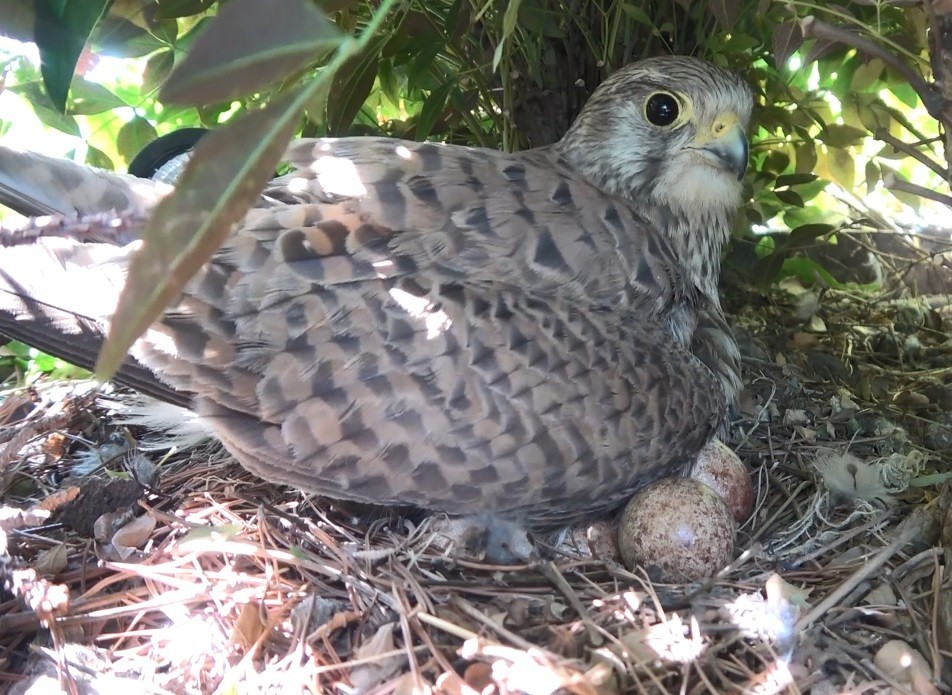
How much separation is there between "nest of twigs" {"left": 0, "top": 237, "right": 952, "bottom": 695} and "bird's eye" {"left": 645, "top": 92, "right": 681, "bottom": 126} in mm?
855

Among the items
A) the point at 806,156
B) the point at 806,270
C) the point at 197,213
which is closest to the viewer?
the point at 197,213

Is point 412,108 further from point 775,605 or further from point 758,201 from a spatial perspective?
point 775,605

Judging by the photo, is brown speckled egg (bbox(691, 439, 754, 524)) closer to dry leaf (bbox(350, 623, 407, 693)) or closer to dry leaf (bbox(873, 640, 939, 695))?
dry leaf (bbox(873, 640, 939, 695))

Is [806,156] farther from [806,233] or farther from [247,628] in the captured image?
[247,628]

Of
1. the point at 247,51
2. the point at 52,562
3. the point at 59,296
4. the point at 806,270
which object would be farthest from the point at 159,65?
the point at 806,270

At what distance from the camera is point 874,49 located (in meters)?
1.16

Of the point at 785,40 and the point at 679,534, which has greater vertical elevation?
the point at 785,40

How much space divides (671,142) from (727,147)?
0.43 feet

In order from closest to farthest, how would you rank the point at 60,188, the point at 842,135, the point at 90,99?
the point at 60,188
the point at 90,99
the point at 842,135

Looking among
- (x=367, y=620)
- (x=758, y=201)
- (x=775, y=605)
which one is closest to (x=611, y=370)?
(x=775, y=605)

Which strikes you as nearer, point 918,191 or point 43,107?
point 918,191

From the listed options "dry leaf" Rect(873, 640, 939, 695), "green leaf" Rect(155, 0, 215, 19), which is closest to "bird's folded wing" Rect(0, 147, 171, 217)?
"green leaf" Rect(155, 0, 215, 19)

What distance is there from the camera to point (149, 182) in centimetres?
145

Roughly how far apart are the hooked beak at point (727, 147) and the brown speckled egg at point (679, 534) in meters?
0.75
